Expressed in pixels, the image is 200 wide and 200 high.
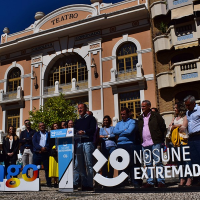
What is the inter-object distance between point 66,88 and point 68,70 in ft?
5.81

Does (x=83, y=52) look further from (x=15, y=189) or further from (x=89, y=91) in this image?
(x=15, y=189)

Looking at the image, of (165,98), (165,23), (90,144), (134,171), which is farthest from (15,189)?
(165,23)

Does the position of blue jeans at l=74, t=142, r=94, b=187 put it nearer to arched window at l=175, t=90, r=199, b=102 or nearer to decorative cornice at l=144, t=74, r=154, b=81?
arched window at l=175, t=90, r=199, b=102

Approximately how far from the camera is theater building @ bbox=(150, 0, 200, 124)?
17047 mm

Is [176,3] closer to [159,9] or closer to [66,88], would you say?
[159,9]

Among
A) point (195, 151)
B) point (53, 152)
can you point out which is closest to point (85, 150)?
point (53, 152)

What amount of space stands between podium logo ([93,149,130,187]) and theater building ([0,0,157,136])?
511 inches

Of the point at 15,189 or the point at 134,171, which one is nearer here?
the point at 134,171

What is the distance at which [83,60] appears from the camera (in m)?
22.0

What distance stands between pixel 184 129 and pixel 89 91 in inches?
588

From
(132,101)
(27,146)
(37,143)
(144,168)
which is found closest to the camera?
(144,168)

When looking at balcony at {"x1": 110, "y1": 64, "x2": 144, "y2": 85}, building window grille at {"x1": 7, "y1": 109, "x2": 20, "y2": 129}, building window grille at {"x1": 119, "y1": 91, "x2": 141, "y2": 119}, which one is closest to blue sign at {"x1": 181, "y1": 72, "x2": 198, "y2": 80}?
balcony at {"x1": 110, "y1": 64, "x2": 144, "y2": 85}

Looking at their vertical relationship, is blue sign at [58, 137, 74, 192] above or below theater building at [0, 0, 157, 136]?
below

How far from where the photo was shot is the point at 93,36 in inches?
826
